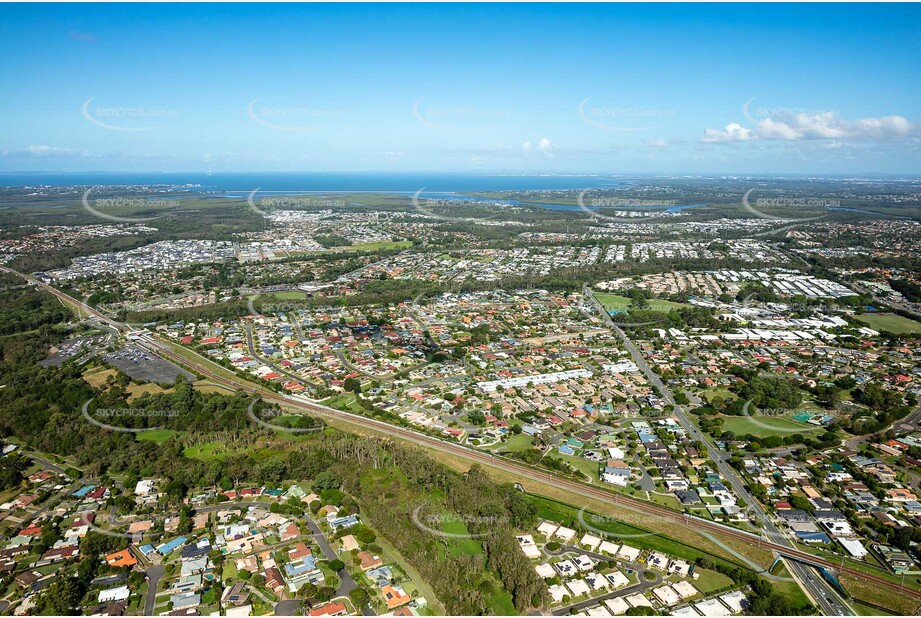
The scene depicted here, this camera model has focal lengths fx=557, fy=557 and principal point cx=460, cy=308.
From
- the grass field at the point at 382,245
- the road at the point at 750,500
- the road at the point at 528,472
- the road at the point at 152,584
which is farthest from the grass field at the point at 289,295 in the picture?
the road at the point at 152,584

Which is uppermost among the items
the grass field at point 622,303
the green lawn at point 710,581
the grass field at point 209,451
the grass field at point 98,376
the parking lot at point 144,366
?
the grass field at point 622,303

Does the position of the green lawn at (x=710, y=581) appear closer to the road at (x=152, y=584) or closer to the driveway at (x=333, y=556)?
the driveway at (x=333, y=556)

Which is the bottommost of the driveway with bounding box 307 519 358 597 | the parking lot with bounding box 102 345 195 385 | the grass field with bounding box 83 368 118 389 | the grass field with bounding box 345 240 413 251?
the driveway with bounding box 307 519 358 597

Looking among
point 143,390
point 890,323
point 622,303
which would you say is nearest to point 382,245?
point 622,303

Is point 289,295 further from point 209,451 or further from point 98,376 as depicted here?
point 209,451

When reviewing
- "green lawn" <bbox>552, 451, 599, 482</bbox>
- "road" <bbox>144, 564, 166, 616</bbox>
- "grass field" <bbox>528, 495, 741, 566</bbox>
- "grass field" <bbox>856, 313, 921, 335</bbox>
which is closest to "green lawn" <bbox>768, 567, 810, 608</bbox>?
"grass field" <bbox>528, 495, 741, 566</bbox>

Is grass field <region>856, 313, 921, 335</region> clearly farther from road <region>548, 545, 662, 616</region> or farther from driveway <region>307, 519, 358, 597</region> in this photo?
driveway <region>307, 519, 358, 597</region>

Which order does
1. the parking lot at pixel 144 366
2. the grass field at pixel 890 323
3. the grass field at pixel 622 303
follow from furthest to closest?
the grass field at pixel 622 303, the grass field at pixel 890 323, the parking lot at pixel 144 366
